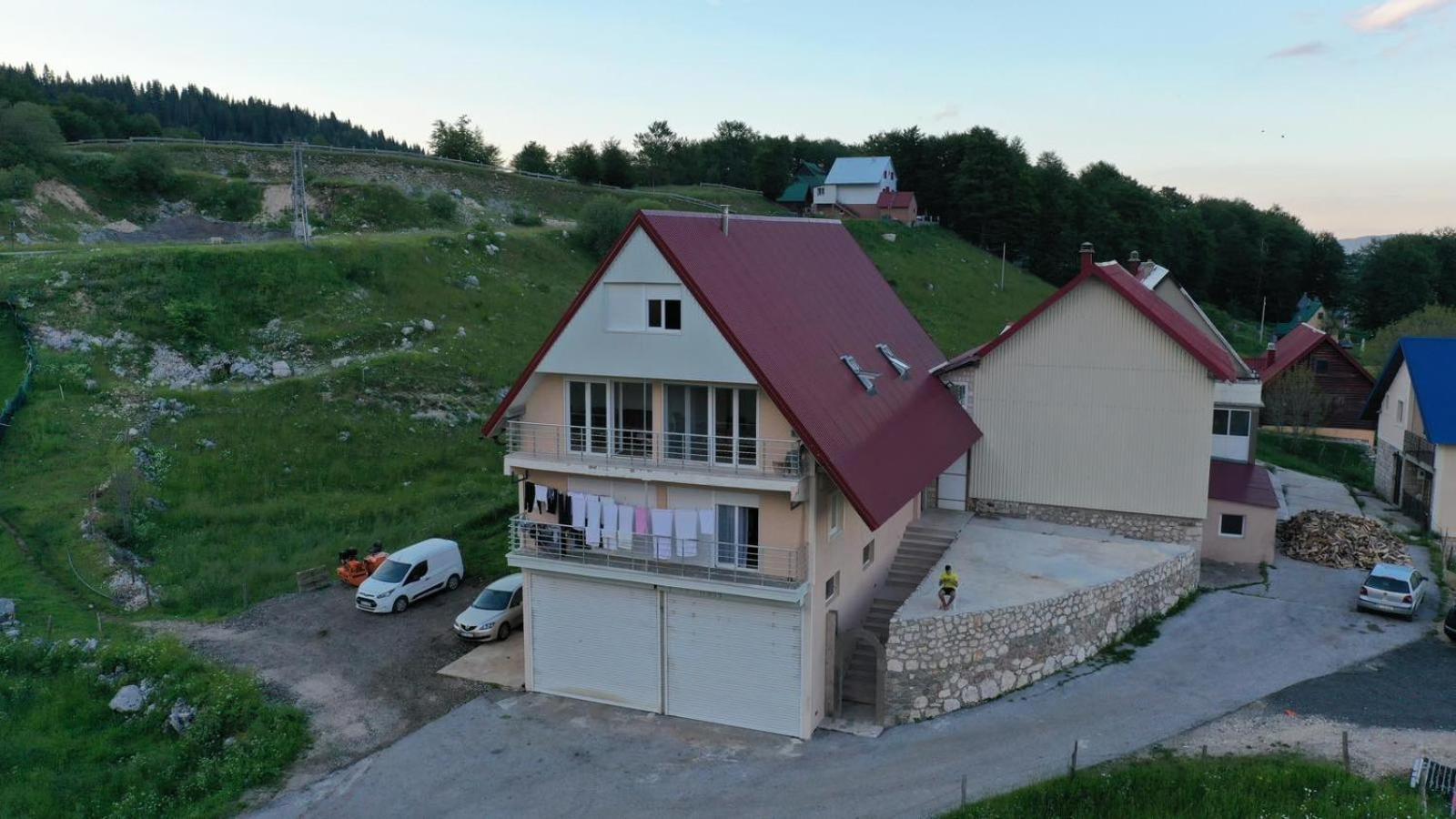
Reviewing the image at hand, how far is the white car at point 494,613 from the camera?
26891 millimetres

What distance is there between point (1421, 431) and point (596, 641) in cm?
3411

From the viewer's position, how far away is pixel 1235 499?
31.4m

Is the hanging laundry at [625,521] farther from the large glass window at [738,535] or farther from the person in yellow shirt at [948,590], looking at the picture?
the person in yellow shirt at [948,590]

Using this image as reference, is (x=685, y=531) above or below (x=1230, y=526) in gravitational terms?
above

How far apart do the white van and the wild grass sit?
15.8ft

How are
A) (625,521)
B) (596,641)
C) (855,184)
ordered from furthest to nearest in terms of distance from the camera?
(855,184) → (596,641) → (625,521)

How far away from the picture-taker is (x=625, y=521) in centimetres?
2288

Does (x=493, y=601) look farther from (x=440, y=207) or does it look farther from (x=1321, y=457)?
(x=440, y=207)

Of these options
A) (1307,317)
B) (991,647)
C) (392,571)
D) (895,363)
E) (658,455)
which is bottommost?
(392,571)

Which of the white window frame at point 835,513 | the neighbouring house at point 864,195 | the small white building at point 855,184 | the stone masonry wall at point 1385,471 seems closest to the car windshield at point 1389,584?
the white window frame at point 835,513

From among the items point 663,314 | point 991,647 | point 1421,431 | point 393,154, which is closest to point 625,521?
point 663,314

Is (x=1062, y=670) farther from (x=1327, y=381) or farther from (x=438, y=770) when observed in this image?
(x=1327, y=381)

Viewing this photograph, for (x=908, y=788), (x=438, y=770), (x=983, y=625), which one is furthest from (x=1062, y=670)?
(x=438, y=770)

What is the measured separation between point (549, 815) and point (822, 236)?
61.8 ft
